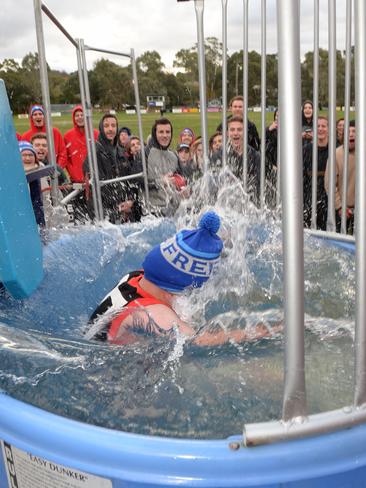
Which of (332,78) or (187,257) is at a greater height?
(332,78)

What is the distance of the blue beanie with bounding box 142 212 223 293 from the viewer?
1.59 meters

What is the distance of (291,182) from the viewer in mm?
698

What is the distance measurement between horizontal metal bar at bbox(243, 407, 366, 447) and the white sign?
0.28 metres

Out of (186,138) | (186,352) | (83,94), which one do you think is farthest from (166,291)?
(186,138)

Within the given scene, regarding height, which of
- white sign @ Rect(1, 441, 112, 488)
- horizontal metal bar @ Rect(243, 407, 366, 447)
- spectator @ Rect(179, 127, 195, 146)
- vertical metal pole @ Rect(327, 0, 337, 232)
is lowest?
white sign @ Rect(1, 441, 112, 488)

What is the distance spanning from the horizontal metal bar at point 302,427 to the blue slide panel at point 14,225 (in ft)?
3.13

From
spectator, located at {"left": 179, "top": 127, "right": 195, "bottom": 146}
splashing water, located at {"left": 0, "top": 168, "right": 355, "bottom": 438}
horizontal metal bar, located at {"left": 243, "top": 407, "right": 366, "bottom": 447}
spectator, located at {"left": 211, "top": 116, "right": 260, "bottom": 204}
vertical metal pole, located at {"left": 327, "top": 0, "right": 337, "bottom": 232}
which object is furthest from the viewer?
spectator, located at {"left": 179, "top": 127, "right": 195, "bottom": 146}

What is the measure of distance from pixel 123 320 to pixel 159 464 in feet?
2.30

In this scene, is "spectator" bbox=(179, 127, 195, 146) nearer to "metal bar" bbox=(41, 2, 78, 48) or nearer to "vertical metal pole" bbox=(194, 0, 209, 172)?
"metal bar" bbox=(41, 2, 78, 48)

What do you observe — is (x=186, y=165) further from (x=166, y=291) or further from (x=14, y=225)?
(x=14, y=225)

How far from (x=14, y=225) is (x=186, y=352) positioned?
662 mm

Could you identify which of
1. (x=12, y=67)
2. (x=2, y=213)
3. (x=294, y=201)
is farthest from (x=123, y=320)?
(x=12, y=67)

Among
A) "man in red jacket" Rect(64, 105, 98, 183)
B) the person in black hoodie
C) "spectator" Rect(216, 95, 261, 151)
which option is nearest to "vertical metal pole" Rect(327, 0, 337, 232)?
"spectator" Rect(216, 95, 261, 151)

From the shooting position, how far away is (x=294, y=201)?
70 cm
